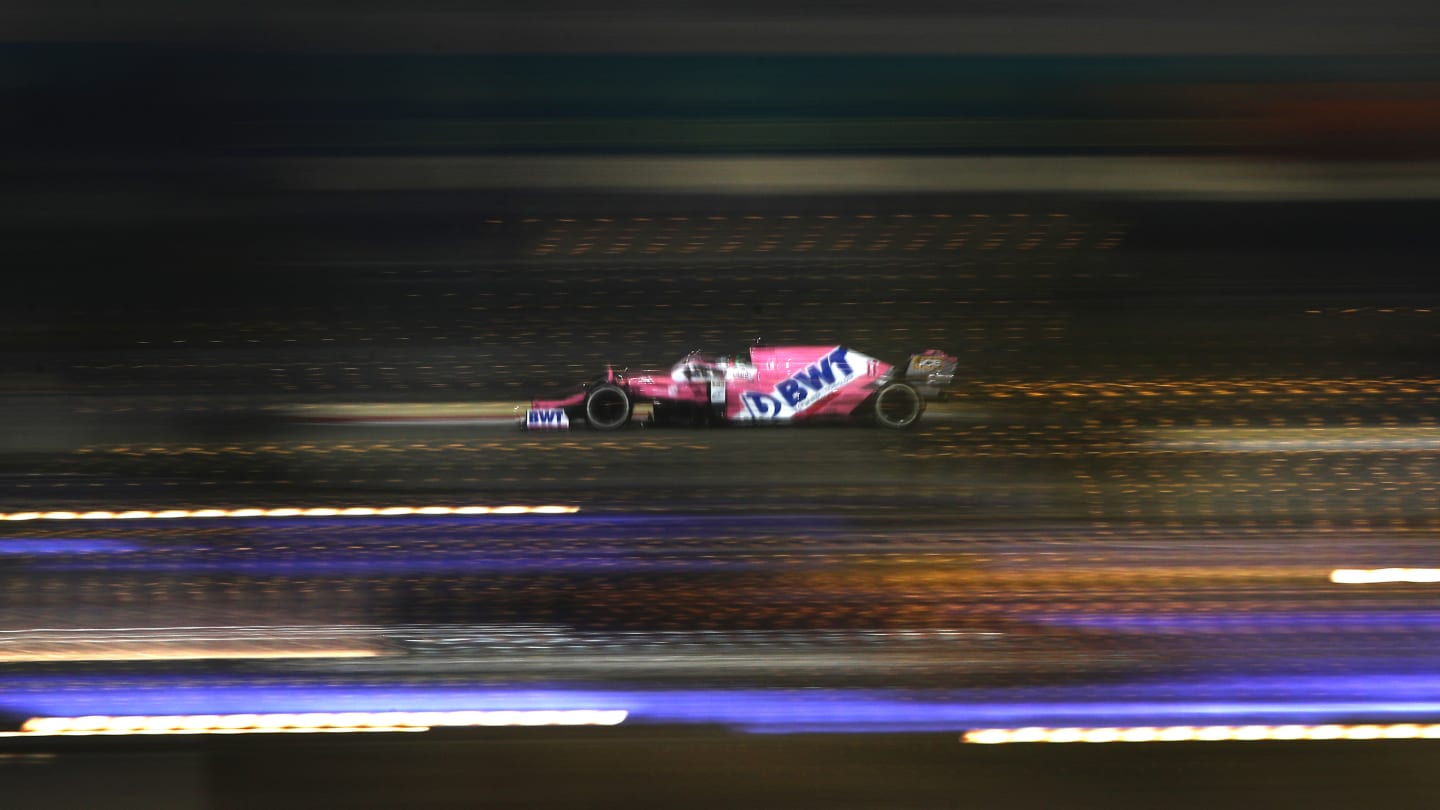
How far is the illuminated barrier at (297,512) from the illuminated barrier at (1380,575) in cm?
231

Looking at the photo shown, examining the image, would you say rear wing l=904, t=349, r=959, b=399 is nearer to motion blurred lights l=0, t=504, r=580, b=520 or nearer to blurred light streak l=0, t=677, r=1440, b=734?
motion blurred lights l=0, t=504, r=580, b=520

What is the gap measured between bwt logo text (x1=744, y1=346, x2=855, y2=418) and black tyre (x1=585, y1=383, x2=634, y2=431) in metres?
0.54

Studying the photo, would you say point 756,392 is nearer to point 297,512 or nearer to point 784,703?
point 297,512

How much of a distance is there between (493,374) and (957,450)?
10.9 feet

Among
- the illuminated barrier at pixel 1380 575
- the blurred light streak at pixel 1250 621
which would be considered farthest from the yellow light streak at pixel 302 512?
the illuminated barrier at pixel 1380 575

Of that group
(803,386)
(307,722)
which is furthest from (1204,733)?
(803,386)

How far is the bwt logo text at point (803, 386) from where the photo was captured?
5488 mm

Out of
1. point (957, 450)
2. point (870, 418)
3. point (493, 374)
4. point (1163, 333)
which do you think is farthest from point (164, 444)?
point (1163, 333)

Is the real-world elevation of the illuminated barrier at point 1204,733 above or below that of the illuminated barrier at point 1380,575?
below

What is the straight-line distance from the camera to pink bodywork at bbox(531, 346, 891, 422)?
5.51 meters

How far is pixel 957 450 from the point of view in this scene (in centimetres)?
534

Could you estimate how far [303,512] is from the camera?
13.9 feet

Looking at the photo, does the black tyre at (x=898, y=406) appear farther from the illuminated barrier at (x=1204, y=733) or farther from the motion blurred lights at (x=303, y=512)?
the illuminated barrier at (x=1204, y=733)

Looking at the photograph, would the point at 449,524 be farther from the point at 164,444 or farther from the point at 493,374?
the point at 493,374
